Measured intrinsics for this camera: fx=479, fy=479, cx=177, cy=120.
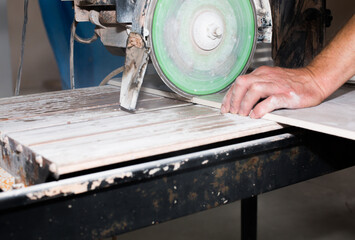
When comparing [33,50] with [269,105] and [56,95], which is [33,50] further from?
[269,105]

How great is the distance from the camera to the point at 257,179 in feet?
3.53

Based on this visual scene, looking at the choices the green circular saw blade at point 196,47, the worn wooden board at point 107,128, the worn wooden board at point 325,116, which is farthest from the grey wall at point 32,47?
the worn wooden board at point 325,116

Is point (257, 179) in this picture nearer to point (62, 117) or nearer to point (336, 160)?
point (336, 160)

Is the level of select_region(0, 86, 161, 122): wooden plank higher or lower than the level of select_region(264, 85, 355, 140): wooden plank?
lower

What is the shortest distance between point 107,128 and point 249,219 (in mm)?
947

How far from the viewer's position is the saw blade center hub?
1.35 meters

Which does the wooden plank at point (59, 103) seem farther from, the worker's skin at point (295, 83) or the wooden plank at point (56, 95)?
the worker's skin at point (295, 83)

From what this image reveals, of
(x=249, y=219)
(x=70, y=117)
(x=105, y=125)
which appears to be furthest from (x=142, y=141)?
(x=249, y=219)

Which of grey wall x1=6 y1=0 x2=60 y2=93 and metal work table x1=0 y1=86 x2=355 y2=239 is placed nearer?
metal work table x1=0 y1=86 x2=355 y2=239

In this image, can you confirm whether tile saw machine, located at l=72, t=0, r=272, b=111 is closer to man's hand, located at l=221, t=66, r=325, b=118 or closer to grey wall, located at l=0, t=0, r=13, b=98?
man's hand, located at l=221, t=66, r=325, b=118

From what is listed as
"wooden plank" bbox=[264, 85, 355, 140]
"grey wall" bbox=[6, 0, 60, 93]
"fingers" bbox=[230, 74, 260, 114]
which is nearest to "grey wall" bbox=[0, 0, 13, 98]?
"fingers" bbox=[230, 74, 260, 114]

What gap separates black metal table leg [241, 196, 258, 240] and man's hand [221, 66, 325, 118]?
710mm

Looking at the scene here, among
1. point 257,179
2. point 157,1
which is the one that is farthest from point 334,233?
point 157,1

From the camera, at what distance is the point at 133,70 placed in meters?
1.30
